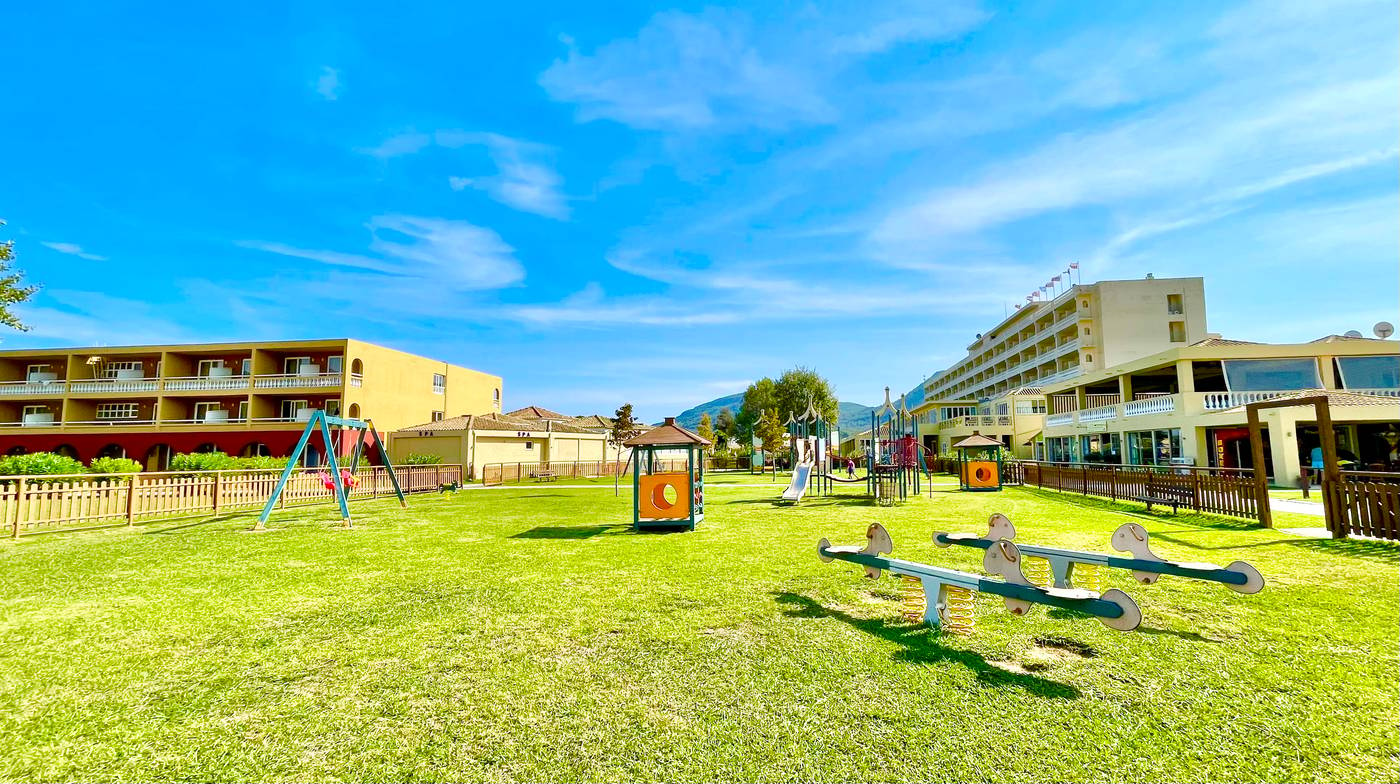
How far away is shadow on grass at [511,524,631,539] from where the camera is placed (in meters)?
11.3

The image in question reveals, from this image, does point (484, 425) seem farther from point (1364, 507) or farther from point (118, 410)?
point (1364, 507)

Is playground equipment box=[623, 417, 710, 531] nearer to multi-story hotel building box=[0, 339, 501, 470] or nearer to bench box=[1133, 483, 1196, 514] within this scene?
bench box=[1133, 483, 1196, 514]

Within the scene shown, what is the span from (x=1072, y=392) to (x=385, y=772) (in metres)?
40.0

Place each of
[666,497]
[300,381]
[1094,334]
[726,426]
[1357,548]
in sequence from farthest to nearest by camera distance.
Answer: [726,426] → [1094,334] → [300,381] → [666,497] → [1357,548]

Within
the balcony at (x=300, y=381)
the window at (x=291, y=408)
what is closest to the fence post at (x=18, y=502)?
the balcony at (x=300, y=381)

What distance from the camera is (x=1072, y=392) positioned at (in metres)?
34.6

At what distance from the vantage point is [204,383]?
35000 mm

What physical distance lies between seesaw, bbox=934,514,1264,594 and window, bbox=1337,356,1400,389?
25386 mm

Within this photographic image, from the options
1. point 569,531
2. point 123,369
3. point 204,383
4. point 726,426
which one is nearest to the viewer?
point 569,531

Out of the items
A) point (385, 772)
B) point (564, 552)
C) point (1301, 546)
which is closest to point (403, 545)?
point (564, 552)

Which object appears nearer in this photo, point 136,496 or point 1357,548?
point 1357,548

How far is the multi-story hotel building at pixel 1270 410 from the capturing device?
20.0 metres

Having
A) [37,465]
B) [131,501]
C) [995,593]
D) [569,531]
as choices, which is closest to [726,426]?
[37,465]

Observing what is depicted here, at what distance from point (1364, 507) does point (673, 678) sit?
12.1 meters
